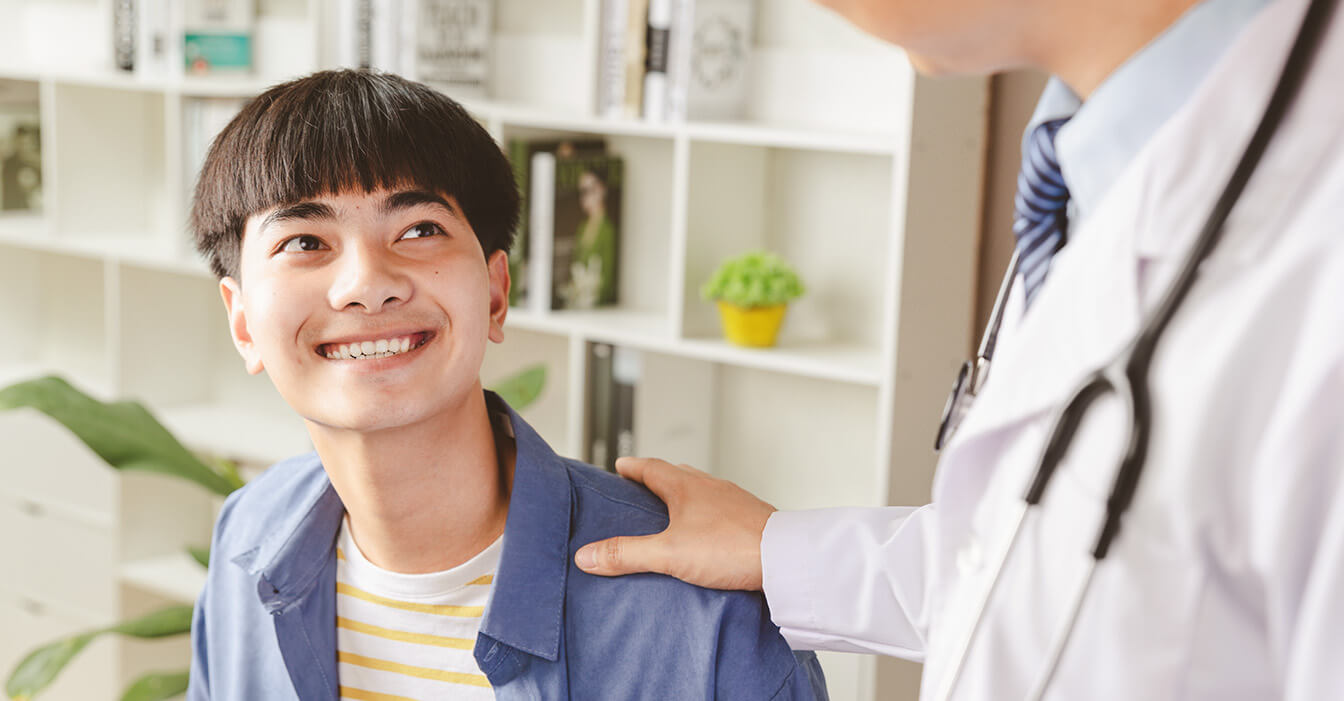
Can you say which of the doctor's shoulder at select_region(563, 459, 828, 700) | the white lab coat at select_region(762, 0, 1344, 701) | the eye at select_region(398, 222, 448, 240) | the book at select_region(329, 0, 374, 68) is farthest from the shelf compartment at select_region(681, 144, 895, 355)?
the white lab coat at select_region(762, 0, 1344, 701)

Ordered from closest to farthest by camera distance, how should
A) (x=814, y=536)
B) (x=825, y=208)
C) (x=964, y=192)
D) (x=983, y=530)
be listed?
1. (x=983, y=530)
2. (x=814, y=536)
3. (x=964, y=192)
4. (x=825, y=208)

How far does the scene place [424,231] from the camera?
1244mm

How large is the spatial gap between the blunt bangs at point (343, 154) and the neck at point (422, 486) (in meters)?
0.20

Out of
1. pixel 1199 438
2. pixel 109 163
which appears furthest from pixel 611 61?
pixel 1199 438

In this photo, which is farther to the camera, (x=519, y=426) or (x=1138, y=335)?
(x=519, y=426)

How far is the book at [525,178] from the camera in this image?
231cm

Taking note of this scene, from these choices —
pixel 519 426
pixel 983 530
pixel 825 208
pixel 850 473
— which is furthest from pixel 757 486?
pixel 983 530

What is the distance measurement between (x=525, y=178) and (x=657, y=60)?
1.08ft

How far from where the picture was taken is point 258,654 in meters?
1.35

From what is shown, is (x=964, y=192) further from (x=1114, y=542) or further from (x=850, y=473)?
(x=1114, y=542)

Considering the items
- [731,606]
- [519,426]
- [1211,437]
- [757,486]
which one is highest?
[1211,437]

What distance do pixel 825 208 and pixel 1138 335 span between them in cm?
165

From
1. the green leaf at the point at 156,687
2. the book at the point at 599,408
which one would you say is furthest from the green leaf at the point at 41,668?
the book at the point at 599,408

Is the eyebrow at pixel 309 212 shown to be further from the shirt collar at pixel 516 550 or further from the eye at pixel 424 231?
the shirt collar at pixel 516 550
